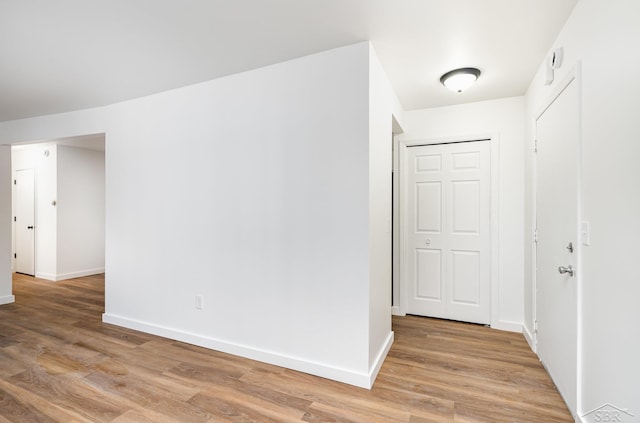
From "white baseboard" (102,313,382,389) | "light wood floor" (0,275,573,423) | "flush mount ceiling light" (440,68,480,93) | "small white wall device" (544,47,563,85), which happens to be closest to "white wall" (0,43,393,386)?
"white baseboard" (102,313,382,389)

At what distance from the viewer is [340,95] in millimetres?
2273

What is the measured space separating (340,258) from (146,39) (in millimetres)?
2135

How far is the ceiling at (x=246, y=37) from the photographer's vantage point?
184 cm

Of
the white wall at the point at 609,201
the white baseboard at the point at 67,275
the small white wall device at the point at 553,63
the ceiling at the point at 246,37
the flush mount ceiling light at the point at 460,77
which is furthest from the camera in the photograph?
the white baseboard at the point at 67,275

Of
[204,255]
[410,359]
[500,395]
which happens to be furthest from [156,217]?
[500,395]

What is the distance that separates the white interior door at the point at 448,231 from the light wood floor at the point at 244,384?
473mm

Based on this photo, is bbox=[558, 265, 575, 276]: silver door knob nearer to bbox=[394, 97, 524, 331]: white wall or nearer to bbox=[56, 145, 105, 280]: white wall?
bbox=[394, 97, 524, 331]: white wall

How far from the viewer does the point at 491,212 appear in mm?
3336

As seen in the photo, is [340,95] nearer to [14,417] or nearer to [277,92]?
[277,92]

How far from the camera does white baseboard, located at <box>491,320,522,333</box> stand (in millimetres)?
3203

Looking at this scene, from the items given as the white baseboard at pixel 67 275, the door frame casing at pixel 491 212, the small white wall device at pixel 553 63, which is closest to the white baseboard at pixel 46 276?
the white baseboard at pixel 67 275

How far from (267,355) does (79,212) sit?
17.8 ft

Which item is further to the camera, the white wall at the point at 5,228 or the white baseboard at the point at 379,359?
the white wall at the point at 5,228

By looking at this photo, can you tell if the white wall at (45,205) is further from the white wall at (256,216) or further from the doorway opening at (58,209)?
the white wall at (256,216)
